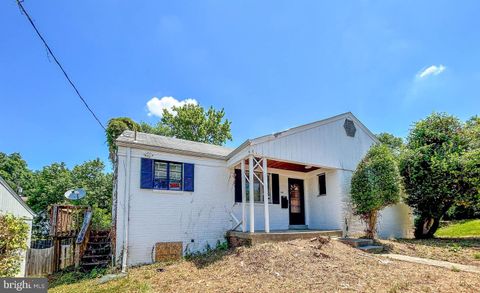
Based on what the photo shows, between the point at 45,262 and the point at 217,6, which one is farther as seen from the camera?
the point at 45,262

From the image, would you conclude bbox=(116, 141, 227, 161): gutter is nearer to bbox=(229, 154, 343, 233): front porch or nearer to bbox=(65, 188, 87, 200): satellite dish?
bbox=(229, 154, 343, 233): front porch

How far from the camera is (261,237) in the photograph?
8.34 meters

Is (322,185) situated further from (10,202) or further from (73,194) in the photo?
(10,202)

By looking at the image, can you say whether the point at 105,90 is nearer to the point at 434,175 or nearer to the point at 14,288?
the point at 14,288

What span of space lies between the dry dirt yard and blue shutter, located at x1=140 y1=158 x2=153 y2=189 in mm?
2484

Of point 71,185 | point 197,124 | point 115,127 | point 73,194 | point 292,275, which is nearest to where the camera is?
point 292,275

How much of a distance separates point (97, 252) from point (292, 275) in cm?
658

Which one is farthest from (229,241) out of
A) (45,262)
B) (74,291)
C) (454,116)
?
(454,116)

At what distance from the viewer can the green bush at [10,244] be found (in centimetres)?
585

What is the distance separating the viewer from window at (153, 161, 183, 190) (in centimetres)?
921

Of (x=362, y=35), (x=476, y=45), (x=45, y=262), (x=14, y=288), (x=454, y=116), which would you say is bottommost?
(x=45, y=262)

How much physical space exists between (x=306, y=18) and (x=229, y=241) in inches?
322

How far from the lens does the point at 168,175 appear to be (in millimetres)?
9406

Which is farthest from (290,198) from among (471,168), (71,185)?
(71,185)
